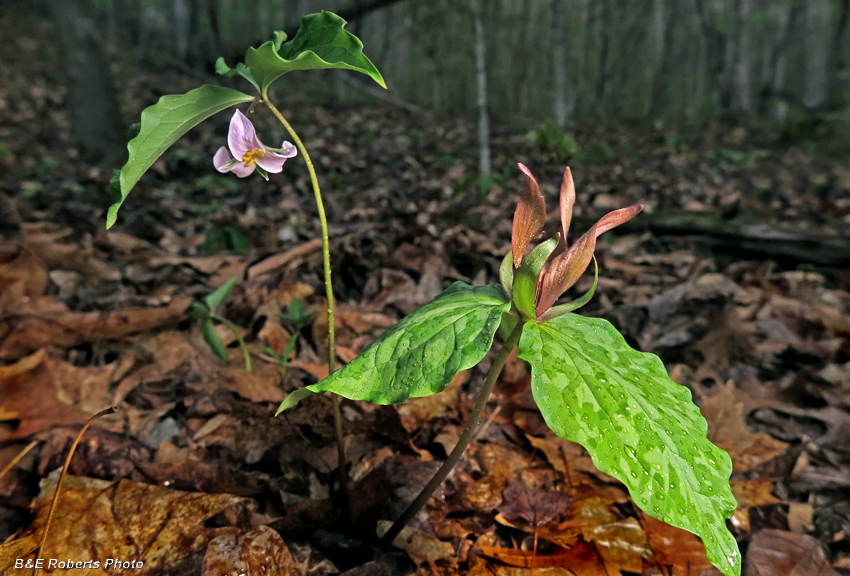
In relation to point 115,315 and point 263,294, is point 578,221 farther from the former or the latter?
point 115,315

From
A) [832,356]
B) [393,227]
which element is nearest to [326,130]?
[393,227]

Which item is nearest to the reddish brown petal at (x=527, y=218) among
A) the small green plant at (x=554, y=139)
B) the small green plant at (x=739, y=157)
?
the small green plant at (x=554, y=139)

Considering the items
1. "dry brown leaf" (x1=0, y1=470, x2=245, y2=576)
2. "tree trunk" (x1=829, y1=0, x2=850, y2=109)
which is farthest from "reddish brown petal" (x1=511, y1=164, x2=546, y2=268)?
"tree trunk" (x1=829, y1=0, x2=850, y2=109)

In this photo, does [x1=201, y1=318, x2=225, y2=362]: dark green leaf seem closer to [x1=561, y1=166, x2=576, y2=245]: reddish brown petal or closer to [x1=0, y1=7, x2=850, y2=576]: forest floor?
[x1=0, y1=7, x2=850, y2=576]: forest floor

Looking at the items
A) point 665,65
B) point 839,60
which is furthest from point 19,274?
point 665,65

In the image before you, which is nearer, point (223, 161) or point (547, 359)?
point (547, 359)

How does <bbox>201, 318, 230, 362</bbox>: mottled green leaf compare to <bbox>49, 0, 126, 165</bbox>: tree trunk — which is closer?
<bbox>201, 318, 230, 362</bbox>: mottled green leaf

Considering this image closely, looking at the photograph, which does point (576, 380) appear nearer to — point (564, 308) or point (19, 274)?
point (564, 308)

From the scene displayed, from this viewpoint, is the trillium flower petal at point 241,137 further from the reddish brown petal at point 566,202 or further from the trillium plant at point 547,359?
the reddish brown petal at point 566,202
